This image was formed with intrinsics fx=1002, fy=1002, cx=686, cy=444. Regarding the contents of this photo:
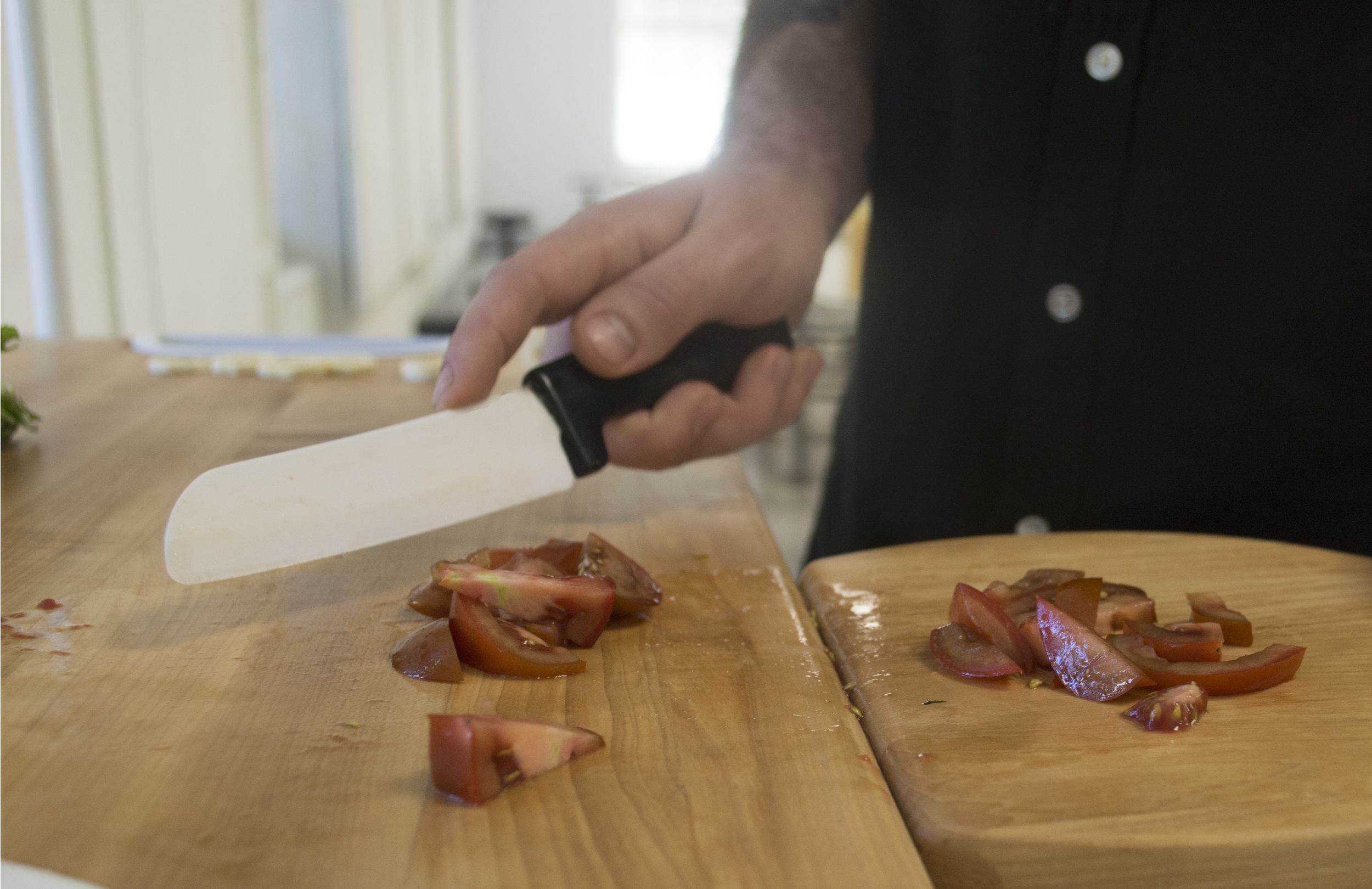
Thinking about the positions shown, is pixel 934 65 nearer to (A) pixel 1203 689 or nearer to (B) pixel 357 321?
(A) pixel 1203 689

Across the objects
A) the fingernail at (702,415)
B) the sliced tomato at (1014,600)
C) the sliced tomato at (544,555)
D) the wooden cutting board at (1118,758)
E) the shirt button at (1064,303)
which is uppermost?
the shirt button at (1064,303)

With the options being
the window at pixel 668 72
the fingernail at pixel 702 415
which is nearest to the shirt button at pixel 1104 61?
the fingernail at pixel 702 415

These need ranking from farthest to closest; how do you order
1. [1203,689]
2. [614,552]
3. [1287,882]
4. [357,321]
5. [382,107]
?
[382,107] < [357,321] < [614,552] < [1203,689] < [1287,882]

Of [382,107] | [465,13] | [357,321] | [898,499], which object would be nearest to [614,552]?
[898,499]

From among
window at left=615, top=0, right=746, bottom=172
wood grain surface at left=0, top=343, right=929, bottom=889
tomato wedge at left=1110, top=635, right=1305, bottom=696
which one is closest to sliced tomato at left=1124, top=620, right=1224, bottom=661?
tomato wedge at left=1110, top=635, right=1305, bottom=696

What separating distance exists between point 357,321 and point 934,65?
2886mm

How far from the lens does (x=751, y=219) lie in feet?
3.20

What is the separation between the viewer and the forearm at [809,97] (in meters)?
1.13

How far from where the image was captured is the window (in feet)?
31.2

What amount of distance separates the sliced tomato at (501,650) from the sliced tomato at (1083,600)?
32cm

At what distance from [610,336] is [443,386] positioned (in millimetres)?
138

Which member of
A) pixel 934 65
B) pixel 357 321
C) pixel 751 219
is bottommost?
pixel 357 321

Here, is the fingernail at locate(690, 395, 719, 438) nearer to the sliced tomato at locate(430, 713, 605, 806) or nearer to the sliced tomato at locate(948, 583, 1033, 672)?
the sliced tomato at locate(948, 583, 1033, 672)

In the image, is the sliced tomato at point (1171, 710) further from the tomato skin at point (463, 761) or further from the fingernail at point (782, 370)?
the fingernail at point (782, 370)
